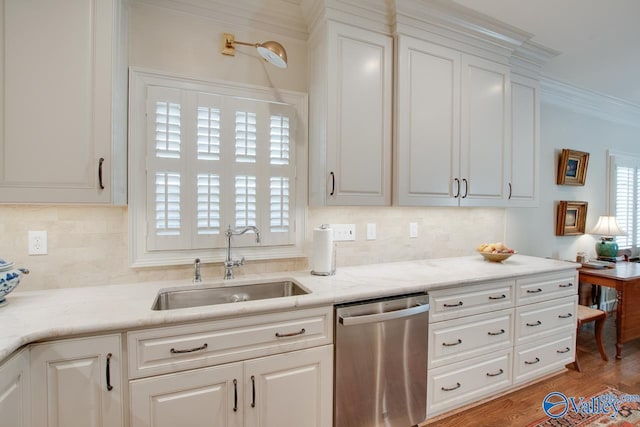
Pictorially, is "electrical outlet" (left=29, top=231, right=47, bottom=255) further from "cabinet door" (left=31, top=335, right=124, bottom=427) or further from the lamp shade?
the lamp shade

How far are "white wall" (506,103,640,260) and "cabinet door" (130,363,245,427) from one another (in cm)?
287

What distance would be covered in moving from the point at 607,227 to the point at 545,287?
219 centimetres

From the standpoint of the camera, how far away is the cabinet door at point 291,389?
1.37 meters

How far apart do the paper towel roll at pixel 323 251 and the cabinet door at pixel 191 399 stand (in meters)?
0.77

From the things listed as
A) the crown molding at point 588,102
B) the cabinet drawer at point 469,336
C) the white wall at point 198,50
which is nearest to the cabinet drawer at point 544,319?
the cabinet drawer at point 469,336

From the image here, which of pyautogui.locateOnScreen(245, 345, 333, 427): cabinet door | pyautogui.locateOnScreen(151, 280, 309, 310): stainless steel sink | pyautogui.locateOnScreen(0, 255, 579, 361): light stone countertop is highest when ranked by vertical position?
pyautogui.locateOnScreen(0, 255, 579, 361): light stone countertop

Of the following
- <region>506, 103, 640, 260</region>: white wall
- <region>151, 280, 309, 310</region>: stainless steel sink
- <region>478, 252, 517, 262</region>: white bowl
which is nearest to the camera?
<region>151, 280, 309, 310</region>: stainless steel sink

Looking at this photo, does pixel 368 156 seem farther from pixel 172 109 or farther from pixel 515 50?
pixel 515 50

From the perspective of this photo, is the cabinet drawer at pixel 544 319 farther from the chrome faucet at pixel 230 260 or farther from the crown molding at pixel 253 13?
the crown molding at pixel 253 13

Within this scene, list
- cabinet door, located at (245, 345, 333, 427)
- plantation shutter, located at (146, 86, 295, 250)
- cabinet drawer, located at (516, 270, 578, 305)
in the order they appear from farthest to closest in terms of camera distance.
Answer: cabinet drawer, located at (516, 270, 578, 305) < plantation shutter, located at (146, 86, 295, 250) < cabinet door, located at (245, 345, 333, 427)

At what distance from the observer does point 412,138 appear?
203 centimetres

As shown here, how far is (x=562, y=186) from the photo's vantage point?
3395 mm

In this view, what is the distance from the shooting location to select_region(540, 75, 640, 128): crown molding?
3.20 m

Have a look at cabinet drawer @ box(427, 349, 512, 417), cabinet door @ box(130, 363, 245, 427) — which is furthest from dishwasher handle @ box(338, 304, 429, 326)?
cabinet door @ box(130, 363, 245, 427)
